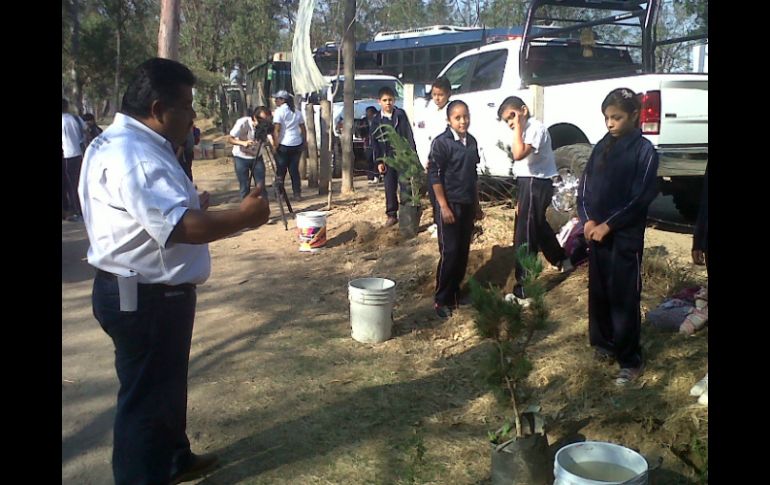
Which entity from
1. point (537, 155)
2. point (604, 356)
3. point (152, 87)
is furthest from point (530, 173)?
point (152, 87)

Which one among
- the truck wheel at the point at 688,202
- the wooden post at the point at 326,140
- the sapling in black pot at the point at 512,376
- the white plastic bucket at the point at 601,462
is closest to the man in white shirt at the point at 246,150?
the wooden post at the point at 326,140

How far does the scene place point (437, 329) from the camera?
5328 mm

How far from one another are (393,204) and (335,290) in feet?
7.98

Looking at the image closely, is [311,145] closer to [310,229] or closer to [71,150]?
[71,150]

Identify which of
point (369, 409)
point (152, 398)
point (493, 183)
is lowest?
point (369, 409)

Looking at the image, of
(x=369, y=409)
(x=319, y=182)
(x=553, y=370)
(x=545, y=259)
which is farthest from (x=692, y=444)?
(x=319, y=182)

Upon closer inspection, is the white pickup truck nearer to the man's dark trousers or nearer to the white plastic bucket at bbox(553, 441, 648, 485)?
the white plastic bucket at bbox(553, 441, 648, 485)

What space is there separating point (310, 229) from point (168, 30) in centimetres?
273

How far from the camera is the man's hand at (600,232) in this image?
151 inches

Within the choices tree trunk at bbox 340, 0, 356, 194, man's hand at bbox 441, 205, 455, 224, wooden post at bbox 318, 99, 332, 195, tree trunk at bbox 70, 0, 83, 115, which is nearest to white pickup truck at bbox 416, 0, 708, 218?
man's hand at bbox 441, 205, 455, 224

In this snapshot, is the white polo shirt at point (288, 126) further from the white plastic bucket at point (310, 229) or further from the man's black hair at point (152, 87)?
the man's black hair at point (152, 87)

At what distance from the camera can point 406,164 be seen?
7824mm

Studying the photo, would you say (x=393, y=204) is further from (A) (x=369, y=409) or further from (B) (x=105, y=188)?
(B) (x=105, y=188)

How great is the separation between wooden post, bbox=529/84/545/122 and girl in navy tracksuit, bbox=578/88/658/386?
349 centimetres
